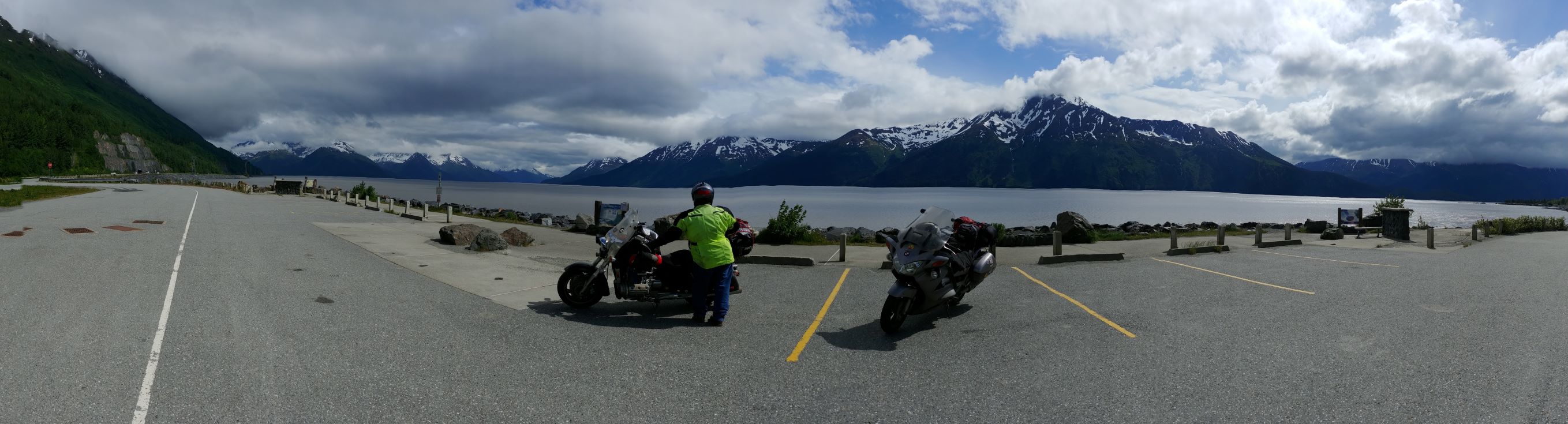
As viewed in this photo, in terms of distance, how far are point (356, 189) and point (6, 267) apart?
3937 cm

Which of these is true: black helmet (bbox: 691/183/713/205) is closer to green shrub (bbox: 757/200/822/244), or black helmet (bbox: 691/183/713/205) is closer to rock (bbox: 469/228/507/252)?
rock (bbox: 469/228/507/252)

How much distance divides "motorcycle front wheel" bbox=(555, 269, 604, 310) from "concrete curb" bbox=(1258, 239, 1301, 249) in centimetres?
1797

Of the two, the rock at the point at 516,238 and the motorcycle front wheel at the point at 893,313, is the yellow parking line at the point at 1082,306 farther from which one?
the rock at the point at 516,238

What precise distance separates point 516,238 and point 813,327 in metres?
10.8

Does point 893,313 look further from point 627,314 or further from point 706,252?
point 627,314

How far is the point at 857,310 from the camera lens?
846cm

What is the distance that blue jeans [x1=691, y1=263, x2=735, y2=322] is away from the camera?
7277 mm

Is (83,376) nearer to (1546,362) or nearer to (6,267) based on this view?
(6,267)

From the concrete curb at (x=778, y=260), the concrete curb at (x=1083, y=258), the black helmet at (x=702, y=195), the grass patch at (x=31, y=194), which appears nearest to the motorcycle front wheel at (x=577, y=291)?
the black helmet at (x=702, y=195)

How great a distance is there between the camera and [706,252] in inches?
284

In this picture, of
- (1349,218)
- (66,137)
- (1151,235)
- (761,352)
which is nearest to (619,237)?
(761,352)

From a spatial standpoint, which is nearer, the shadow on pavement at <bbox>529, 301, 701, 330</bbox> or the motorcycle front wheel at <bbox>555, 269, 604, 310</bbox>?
the shadow on pavement at <bbox>529, 301, 701, 330</bbox>

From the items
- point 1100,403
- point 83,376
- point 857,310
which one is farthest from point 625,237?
point 1100,403

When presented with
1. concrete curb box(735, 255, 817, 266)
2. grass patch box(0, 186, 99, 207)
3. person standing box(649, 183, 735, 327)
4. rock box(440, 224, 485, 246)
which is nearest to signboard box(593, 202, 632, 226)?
rock box(440, 224, 485, 246)
